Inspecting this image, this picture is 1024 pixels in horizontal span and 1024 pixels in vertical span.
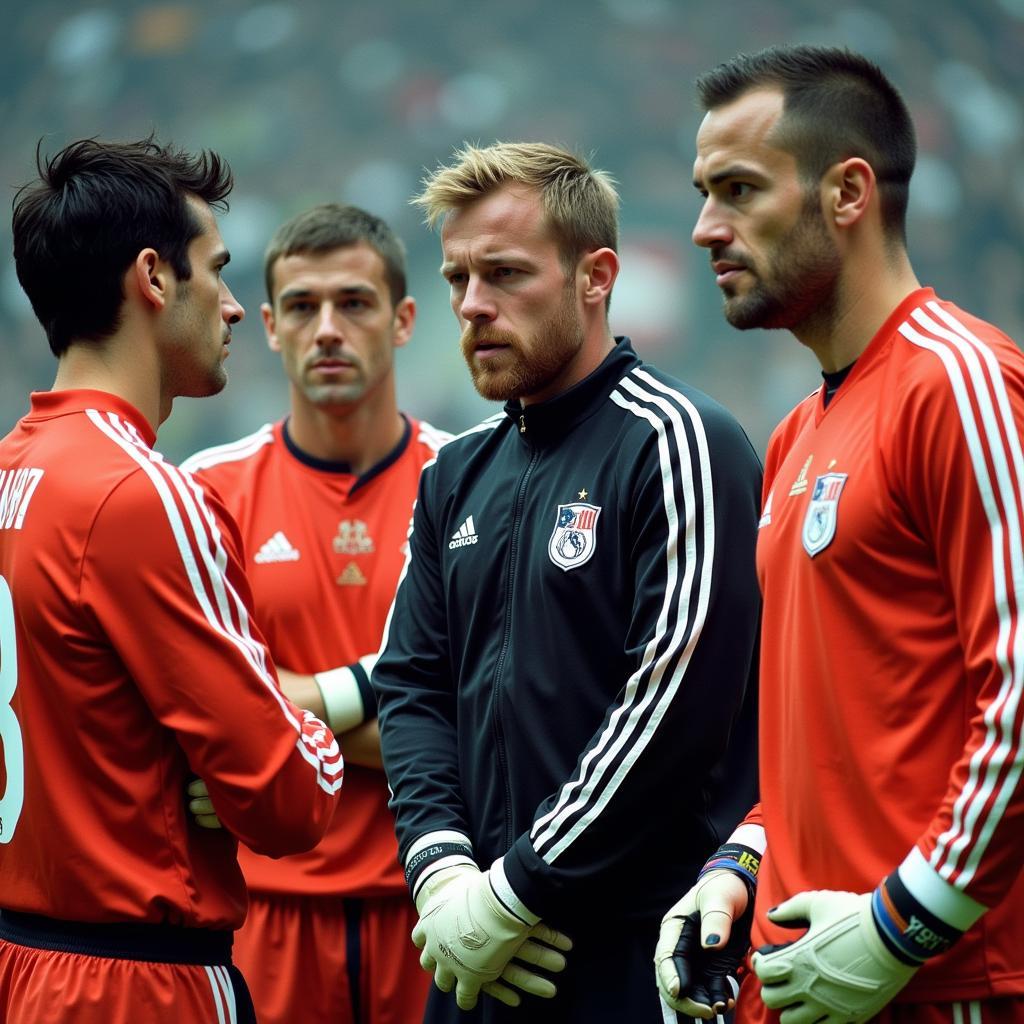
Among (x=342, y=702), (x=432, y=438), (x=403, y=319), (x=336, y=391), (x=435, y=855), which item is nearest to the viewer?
(x=435, y=855)

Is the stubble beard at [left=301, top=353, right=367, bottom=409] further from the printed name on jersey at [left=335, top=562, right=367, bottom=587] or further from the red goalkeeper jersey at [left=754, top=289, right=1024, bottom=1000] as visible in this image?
the red goalkeeper jersey at [left=754, top=289, right=1024, bottom=1000]

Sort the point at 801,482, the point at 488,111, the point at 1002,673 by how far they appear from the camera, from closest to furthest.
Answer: the point at 1002,673
the point at 801,482
the point at 488,111

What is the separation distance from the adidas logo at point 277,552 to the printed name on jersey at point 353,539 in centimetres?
11

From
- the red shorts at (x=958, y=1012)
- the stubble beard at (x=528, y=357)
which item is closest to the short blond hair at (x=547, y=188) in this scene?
the stubble beard at (x=528, y=357)

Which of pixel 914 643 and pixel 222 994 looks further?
pixel 222 994

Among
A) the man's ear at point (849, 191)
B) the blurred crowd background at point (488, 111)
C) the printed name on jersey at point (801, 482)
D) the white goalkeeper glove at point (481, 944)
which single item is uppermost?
the blurred crowd background at point (488, 111)

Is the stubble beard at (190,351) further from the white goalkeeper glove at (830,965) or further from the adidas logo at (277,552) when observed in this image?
the white goalkeeper glove at (830,965)

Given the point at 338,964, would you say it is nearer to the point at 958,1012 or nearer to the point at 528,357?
the point at 528,357

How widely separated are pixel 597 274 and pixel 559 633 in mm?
738

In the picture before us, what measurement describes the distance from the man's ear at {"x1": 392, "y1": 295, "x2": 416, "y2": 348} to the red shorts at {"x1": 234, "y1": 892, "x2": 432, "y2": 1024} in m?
1.54

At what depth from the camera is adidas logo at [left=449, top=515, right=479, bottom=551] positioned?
2607mm

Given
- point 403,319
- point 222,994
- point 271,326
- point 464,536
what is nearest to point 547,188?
point 464,536

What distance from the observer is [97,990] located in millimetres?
2209

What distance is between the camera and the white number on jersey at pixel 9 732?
7.47 ft
